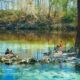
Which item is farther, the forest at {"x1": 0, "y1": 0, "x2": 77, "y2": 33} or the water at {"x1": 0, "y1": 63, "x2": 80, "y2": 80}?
the forest at {"x1": 0, "y1": 0, "x2": 77, "y2": 33}

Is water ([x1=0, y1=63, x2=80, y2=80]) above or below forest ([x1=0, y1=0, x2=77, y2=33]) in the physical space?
below

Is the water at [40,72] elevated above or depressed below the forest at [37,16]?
below

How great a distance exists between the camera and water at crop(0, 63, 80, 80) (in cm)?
516

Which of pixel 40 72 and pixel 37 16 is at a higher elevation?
pixel 37 16

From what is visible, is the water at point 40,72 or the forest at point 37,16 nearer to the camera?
the water at point 40,72

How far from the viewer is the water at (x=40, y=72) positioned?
16.9ft

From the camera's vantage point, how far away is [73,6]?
553cm

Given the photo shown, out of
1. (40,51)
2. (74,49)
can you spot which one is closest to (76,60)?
(74,49)

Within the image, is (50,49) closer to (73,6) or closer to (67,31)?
(67,31)

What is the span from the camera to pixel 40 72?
5.25 meters

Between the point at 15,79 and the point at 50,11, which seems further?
the point at 50,11

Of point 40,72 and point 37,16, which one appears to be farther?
point 37,16

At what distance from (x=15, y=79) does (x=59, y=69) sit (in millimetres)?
609

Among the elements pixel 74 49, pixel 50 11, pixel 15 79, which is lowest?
pixel 15 79
